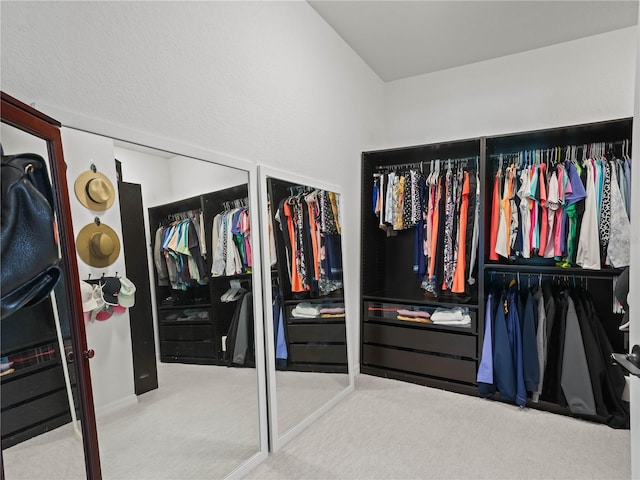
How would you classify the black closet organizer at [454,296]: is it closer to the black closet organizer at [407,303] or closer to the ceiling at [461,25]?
the black closet organizer at [407,303]

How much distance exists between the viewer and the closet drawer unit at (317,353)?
223cm

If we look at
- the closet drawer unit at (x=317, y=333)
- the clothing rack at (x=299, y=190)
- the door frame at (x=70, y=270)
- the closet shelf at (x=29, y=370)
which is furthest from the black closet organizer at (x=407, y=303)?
the closet shelf at (x=29, y=370)

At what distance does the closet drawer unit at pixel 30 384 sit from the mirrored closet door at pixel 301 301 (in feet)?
3.49

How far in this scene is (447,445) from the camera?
2.03m

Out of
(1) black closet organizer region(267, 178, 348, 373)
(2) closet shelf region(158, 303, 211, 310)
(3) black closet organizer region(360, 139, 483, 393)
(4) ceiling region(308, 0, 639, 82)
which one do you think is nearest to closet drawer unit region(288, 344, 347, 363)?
(1) black closet organizer region(267, 178, 348, 373)

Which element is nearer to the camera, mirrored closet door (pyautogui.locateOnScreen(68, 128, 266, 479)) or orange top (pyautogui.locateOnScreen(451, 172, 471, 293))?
mirrored closet door (pyautogui.locateOnScreen(68, 128, 266, 479))

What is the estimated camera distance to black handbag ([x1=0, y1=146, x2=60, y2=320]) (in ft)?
2.56

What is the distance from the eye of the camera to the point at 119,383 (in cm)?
132

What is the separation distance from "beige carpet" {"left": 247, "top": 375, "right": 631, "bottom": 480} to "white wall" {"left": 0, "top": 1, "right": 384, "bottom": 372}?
94 centimetres

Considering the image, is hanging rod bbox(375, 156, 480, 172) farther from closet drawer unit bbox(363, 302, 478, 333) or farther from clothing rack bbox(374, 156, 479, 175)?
closet drawer unit bbox(363, 302, 478, 333)

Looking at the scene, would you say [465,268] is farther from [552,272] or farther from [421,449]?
[421,449]

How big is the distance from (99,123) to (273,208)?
0.99 m

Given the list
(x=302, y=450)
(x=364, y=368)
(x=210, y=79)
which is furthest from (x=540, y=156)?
(x=302, y=450)

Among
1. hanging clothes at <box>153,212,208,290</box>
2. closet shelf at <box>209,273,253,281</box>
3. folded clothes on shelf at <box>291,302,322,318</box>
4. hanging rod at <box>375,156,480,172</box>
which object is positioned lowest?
folded clothes on shelf at <box>291,302,322,318</box>
